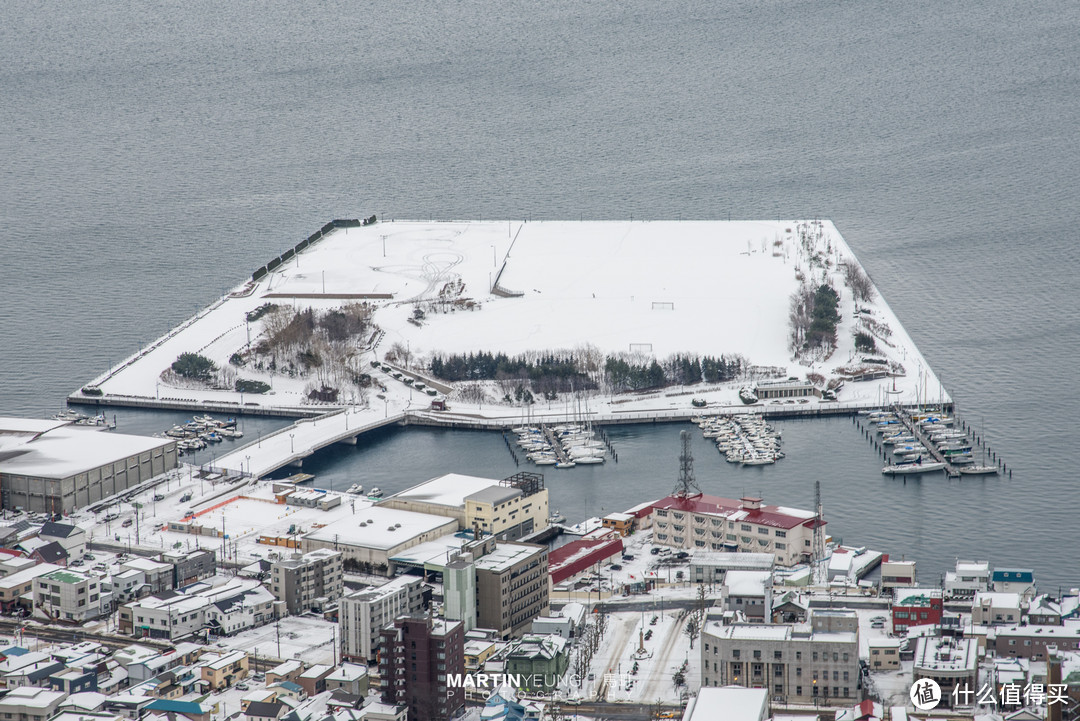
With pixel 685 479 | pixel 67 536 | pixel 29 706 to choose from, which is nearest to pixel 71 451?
pixel 67 536

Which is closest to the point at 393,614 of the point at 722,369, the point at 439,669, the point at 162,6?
the point at 439,669

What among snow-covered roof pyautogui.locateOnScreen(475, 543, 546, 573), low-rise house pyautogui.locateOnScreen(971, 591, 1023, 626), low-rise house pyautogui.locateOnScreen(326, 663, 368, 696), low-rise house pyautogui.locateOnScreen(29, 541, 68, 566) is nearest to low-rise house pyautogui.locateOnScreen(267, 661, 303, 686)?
low-rise house pyautogui.locateOnScreen(326, 663, 368, 696)

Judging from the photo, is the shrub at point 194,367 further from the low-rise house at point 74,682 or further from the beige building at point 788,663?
the beige building at point 788,663

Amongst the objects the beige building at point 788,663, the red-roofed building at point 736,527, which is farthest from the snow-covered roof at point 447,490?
the beige building at point 788,663

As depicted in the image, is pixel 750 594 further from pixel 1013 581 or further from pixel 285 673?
pixel 285 673

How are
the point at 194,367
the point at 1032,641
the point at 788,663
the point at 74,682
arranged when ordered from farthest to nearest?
the point at 194,367 < the point at 1032,641 < the point at 74,682 < the point at 788,663

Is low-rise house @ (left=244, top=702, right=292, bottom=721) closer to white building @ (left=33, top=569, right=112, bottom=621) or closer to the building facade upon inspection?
the building facade

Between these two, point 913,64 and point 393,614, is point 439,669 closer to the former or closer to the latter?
point 393,614
